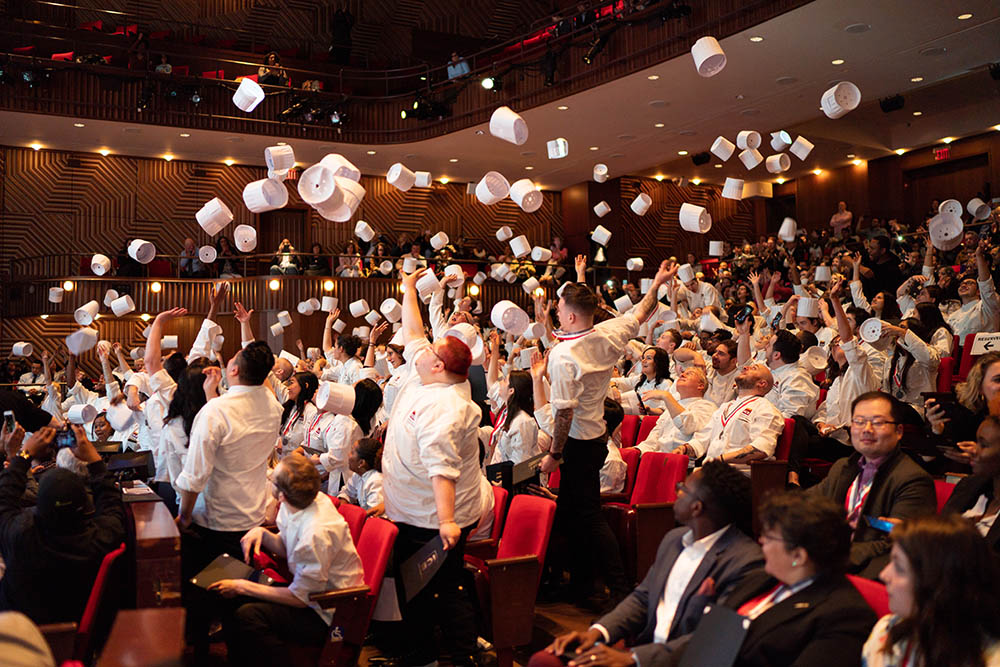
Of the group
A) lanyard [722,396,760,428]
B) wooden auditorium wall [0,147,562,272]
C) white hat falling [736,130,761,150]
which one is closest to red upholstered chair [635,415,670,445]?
lanyard [722,396,760,428]

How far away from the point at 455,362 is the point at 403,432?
1.18 ft

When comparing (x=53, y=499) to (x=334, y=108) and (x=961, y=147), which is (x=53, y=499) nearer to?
(x=334, y=108)

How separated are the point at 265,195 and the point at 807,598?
4.70 meters

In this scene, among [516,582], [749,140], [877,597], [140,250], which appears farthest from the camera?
[140,250]

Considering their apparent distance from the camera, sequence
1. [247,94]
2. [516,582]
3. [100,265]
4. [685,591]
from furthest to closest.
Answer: [100,265]
[247,94]
[516,582]
[685,591]

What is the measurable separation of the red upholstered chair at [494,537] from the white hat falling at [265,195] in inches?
109

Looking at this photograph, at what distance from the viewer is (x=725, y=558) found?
2428 mm

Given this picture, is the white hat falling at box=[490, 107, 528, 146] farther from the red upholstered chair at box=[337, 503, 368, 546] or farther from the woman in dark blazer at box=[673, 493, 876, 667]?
the woman in dark blazer at box=[673, 493, 876, 667]

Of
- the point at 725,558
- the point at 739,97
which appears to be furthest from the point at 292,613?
the point at 739,97

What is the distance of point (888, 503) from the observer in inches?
115

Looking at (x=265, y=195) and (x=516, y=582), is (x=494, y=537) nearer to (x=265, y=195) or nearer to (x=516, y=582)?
(x=516, y=582)

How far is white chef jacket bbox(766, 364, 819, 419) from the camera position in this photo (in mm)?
5941

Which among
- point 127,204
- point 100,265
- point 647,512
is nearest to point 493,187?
point 647,512

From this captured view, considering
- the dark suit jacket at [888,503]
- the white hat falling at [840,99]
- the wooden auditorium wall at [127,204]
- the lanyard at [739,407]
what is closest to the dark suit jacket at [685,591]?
the dark suit jacket at [888,503]
